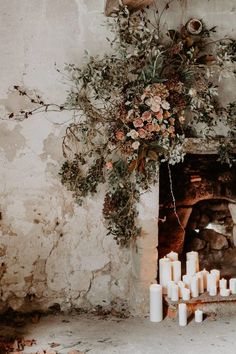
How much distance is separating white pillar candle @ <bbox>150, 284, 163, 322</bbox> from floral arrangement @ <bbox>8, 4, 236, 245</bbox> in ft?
1.78

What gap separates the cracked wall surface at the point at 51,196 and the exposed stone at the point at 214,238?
1146 mm

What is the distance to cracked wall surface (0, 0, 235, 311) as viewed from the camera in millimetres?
4457

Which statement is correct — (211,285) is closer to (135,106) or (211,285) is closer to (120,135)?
(120,135)

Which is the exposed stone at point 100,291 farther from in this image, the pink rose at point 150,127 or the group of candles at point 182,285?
the pink rose at point 150,127

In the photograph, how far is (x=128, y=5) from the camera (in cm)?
427

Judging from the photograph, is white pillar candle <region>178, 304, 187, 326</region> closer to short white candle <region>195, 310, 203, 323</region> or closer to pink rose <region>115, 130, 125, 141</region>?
short white candle <region>195, 310, 203, 323</region>

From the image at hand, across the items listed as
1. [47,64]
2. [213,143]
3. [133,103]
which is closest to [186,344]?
[213,143]

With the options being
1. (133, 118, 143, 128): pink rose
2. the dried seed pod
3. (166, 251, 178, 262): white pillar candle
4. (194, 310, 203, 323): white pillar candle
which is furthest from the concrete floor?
the dried seed pod

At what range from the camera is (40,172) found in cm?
455

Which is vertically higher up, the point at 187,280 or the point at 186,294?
the point at 187,280

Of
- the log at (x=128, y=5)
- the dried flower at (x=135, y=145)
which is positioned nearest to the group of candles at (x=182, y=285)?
the dried flower at (x=135, y=145)

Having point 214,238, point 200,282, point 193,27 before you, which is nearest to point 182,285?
point 200,282

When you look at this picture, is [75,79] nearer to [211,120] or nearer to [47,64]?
[47,64]

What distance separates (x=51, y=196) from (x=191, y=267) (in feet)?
5.31
